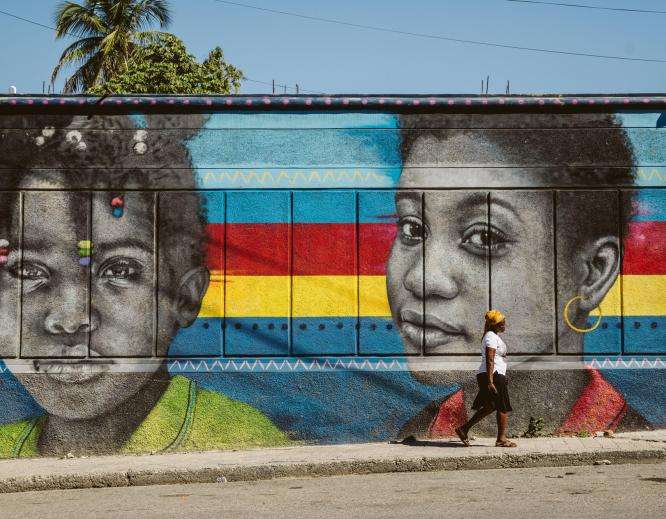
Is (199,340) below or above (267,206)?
below

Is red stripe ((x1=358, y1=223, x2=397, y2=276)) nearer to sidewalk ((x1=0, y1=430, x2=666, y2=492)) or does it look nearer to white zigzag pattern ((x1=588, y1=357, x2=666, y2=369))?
sidewalk ((x1=0, y1=430, x2=666, y2=492))

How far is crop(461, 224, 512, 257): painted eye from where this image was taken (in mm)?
11562

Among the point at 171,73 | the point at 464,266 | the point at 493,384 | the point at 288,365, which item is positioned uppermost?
the point at 171,73

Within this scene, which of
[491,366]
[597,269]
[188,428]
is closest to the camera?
[491,366]

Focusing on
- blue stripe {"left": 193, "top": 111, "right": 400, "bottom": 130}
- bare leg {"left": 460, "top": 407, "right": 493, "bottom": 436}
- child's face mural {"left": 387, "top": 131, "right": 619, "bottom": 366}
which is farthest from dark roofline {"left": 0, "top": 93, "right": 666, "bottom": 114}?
bare leg {"left": 460, "top": 407, "right": 493, "bottom": 436}

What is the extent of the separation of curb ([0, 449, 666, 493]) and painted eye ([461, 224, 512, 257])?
2513 millimetres

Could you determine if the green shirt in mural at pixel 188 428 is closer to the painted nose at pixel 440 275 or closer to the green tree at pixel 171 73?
the painted nose at pixel 440 275

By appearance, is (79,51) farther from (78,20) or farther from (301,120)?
(301,120)

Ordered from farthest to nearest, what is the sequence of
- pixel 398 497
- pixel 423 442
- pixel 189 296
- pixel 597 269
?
pixel 597 269 < pixel 189 296 < pixel 423 442 < pixel 398 497

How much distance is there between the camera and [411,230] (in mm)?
11531

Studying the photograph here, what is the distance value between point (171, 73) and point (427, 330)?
56.1 feet

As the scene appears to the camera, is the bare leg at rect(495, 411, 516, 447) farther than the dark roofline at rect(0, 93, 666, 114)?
No

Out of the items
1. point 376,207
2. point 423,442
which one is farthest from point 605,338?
point 376,207

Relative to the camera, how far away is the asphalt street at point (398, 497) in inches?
312
